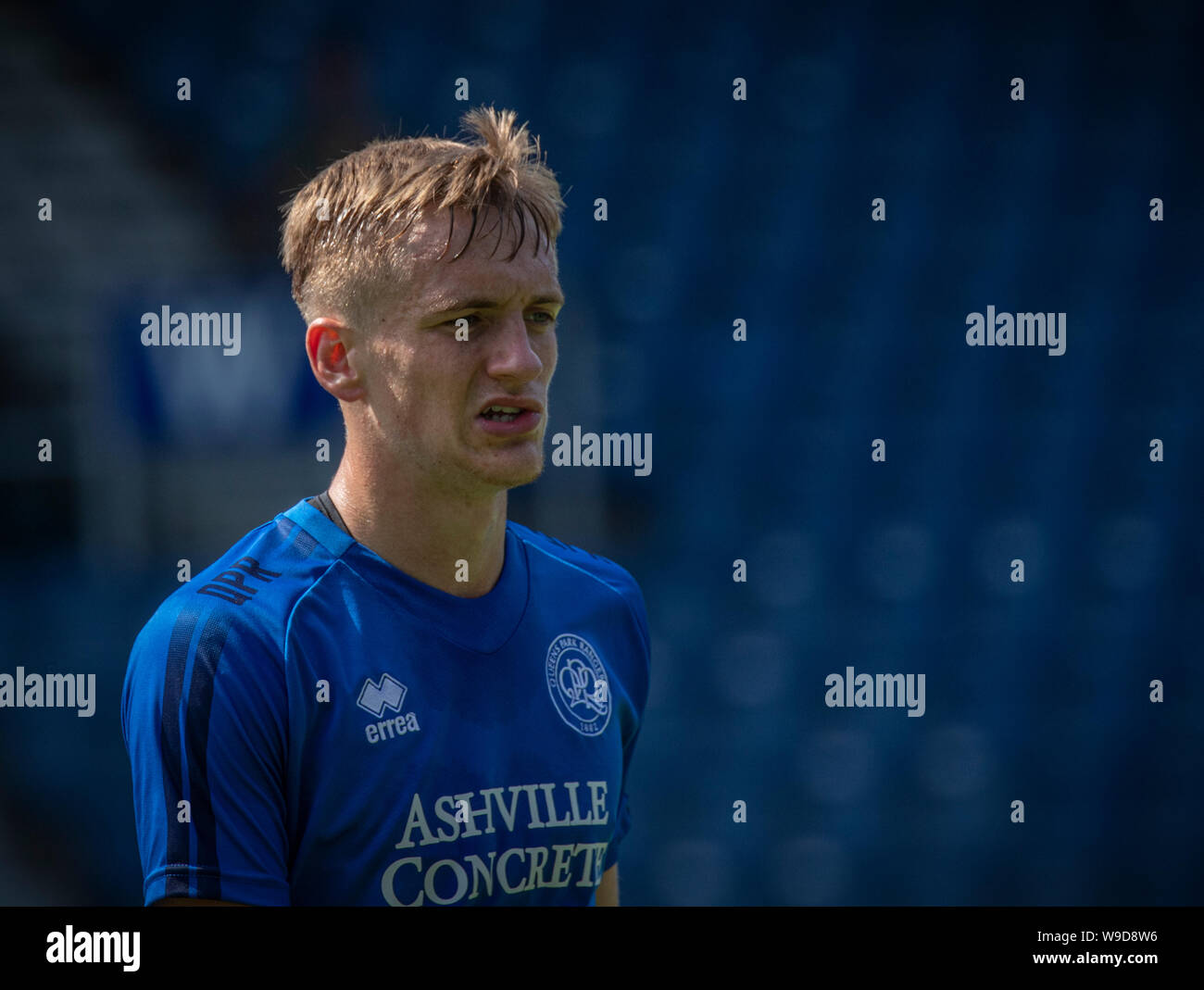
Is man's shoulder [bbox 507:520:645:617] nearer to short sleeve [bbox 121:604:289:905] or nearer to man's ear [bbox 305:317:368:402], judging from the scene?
man's ear [bbox 305:317:368:402]

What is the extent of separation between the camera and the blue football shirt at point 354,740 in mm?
1411

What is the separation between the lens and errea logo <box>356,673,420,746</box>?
1.48m

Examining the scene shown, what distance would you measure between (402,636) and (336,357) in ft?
1.49

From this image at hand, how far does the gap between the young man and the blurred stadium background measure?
136 centimetres

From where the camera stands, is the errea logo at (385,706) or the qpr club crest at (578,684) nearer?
the errea logo at (385,706)

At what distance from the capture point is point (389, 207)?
5.24 feet

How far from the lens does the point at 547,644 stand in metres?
1.71

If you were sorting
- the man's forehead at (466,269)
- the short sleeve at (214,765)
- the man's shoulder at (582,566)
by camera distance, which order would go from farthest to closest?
the man's shoulder at (582,566), the man's forehead at (466,269), the short sleeve at (214,765)

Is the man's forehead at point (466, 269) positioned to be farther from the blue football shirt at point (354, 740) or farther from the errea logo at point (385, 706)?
the errea logo at point (385, 706)

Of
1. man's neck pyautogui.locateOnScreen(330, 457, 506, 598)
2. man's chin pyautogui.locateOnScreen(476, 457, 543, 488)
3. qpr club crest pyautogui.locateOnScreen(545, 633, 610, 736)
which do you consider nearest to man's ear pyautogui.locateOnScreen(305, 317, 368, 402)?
man's neck pyautogui.locateOnScreen(330, 457, 506, 598)

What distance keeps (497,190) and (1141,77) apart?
246cm

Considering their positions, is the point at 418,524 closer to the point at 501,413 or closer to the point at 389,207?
the point at 501,413

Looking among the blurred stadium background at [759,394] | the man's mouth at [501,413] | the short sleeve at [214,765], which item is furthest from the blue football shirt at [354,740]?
the blurred stadium background at [759,394]

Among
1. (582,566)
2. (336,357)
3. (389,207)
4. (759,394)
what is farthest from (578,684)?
(759,394)
